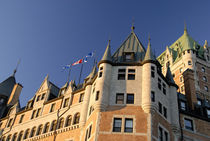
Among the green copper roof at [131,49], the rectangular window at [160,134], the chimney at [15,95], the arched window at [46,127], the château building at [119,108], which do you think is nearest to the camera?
the château building at [119,108]

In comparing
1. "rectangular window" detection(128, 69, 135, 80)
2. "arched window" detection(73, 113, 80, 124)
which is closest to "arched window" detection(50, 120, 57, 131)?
"arched window" detection(73, 113, 80, 124)

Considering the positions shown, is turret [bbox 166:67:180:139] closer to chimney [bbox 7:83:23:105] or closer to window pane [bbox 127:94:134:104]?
window pane [bbox 127:94:134:104]

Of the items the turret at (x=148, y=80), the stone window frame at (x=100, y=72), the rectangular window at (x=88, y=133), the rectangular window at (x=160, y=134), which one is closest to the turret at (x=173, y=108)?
the rectangular window at (x=160, y=134)

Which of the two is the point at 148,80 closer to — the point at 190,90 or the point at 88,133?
the point at 88,133

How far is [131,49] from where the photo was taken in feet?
140

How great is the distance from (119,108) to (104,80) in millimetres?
4577

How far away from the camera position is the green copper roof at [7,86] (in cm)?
6994

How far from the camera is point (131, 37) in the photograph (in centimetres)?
4691

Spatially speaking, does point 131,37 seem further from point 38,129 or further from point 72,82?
point 38,129

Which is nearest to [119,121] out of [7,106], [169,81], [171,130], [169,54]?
[171,130]

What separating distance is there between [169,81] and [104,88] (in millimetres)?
11028

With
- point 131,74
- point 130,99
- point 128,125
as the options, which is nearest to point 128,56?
→ point 131,74

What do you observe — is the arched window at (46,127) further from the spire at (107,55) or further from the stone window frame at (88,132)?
the spire at (107,55)

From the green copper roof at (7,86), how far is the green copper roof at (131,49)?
38355 mm
